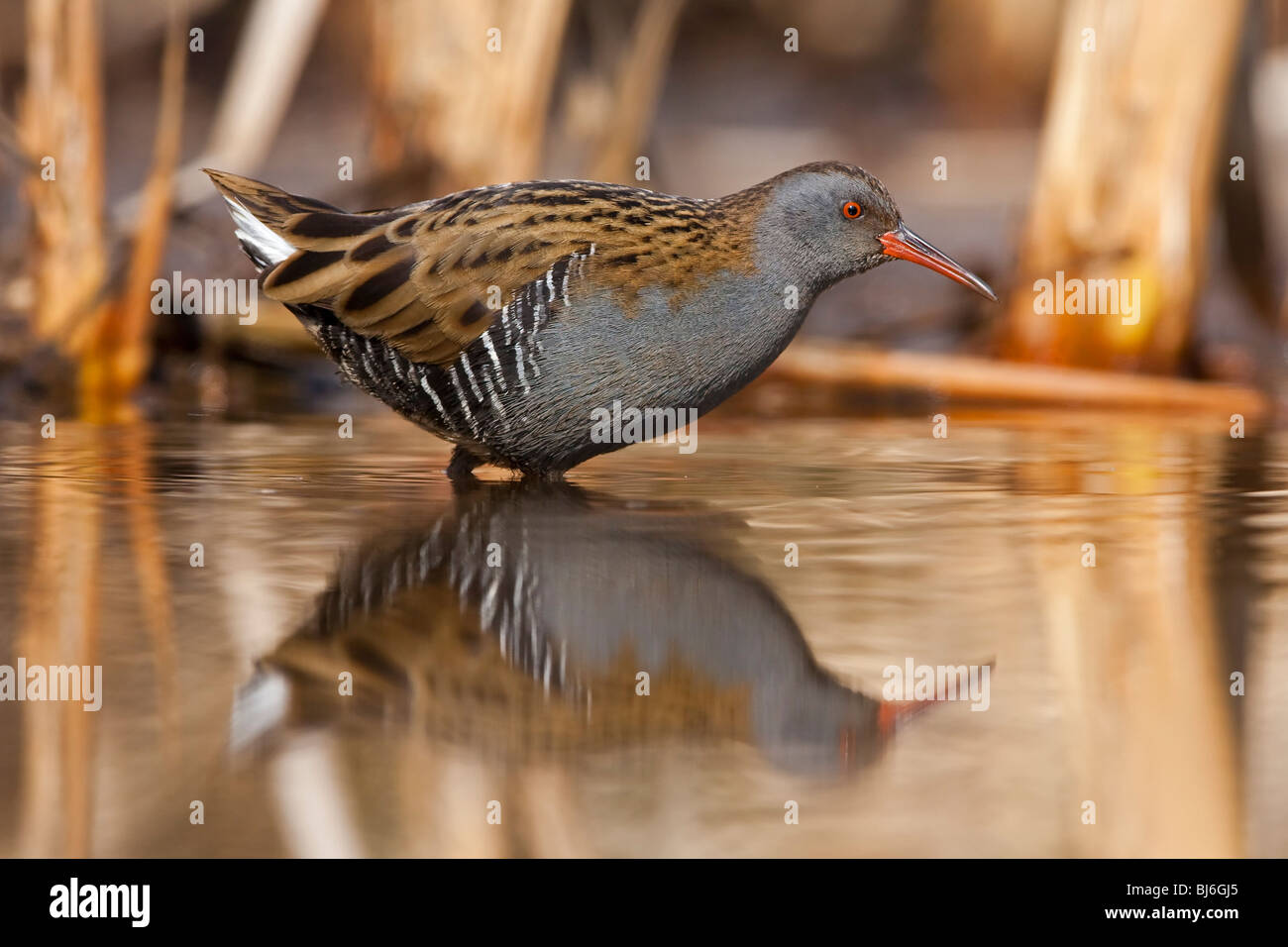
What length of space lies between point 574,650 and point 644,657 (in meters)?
0.12

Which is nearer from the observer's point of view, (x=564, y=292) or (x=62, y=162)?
(x=564, y=292)

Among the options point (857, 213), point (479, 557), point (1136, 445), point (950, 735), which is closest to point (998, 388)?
point (1136, 445)

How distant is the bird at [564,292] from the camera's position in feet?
15.0

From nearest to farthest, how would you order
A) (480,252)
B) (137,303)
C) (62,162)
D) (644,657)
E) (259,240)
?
(644,657), (480,252), (259,240), (62,162), (137,303)

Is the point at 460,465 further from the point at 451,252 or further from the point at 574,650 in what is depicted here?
the point at 574,650

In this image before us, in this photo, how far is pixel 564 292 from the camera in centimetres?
455

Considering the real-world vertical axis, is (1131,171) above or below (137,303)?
above

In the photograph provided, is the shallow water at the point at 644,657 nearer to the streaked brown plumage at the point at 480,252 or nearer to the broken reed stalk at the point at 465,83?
the streaked brown plumage at the point at 480,252

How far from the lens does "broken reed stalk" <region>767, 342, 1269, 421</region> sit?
6.55 m

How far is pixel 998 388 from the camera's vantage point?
6691mm

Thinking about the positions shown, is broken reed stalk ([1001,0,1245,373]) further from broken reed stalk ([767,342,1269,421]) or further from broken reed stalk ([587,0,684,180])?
broken reed stalk ([587,0,684,180])

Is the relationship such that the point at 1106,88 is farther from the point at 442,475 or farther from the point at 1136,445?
the point at 442,475

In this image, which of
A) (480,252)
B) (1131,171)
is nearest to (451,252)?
(480,252)

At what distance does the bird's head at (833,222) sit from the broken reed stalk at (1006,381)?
5.86 feet
